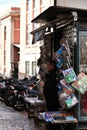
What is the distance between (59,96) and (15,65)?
37.7 meters

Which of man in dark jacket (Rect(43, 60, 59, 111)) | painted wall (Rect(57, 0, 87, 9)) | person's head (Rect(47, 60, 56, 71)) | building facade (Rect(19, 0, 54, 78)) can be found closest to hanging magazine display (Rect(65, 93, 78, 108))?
man in dark jacket (Rect(43, 60, 59, 111))

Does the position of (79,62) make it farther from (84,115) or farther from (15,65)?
(15,65)

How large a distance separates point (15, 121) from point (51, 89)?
256cm

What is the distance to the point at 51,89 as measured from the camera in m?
9.30

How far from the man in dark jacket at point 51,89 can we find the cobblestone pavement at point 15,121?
979 millimetres

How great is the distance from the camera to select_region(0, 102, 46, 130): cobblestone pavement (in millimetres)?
10281

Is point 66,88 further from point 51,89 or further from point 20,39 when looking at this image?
point 20,39

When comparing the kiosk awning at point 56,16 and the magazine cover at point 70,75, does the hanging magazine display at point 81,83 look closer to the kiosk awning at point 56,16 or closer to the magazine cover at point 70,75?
the magazine cover at point 70,75

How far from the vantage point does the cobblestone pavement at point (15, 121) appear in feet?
33.7

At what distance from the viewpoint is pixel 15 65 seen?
1825 inches

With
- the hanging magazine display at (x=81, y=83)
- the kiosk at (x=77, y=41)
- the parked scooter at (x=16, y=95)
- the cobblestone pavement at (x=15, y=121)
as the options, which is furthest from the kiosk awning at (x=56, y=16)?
the parked scooter at (x=16, y=95)

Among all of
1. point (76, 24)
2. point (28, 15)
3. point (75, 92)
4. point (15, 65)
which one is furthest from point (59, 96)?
point (15, 65)

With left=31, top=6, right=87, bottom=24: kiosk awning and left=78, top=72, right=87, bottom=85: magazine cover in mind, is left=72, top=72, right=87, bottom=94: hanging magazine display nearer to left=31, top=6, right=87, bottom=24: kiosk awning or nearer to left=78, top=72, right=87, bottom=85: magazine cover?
left=78, top=72, right=87, bottom=85: magazine cover

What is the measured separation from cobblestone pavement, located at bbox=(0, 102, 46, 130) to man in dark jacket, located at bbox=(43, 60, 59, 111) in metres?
0.98
